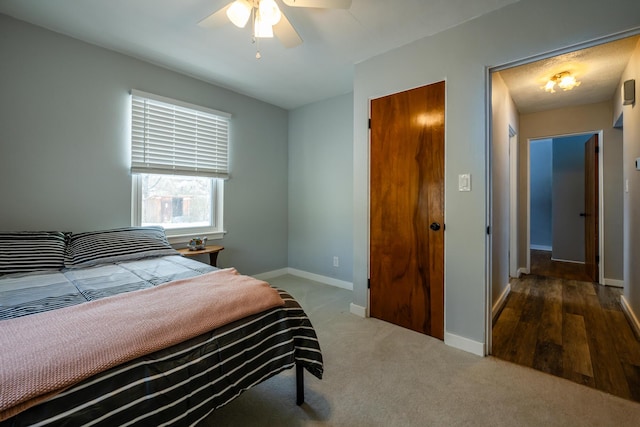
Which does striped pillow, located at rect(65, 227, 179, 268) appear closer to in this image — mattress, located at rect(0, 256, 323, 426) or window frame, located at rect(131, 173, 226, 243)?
mattress, located at rect(0, 256, 323, 426)

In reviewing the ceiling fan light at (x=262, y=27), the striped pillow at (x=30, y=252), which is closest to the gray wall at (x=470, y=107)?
the ceiling fan light at (x=262, y=27)

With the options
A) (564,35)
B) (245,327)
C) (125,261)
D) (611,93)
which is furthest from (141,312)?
(611,93)

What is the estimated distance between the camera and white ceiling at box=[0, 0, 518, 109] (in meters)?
1.95

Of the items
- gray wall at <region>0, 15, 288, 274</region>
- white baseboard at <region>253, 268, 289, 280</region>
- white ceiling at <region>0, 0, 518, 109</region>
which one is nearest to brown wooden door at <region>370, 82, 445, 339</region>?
white ceiling at <region>0, 0, 518, 109</region>

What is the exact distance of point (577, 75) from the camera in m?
2.85

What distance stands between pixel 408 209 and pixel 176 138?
249cm

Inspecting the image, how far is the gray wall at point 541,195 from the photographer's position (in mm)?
6223

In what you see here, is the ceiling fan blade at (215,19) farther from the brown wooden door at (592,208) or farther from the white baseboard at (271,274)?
the brown wooden door at (592,208)

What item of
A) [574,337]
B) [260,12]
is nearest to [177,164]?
[260,12]

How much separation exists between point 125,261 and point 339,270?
2.35 meters

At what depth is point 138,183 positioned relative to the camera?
108 inches

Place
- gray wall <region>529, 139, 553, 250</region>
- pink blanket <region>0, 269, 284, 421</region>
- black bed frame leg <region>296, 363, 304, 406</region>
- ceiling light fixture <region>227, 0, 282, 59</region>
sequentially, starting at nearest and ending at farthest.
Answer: pink blanket <region>0, 269, 284, 421</region>, black bed frame leg <region>296, 363, 304, 406</region>, ceiling light fixture <region>227, 0, 282, 59</region>, gray wall <region>529, 139, 553, 250</region>

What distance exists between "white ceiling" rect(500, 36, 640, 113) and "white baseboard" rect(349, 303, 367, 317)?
261 cm

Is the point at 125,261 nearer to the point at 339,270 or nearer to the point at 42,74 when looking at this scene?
the point at 42,74
